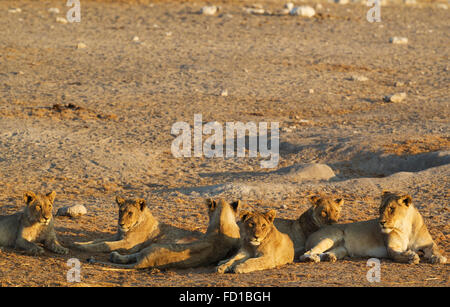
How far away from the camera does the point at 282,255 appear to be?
729cm

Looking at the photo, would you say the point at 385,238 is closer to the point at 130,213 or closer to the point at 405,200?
the point at 405,200

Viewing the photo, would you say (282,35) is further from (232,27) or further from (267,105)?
(267,105)

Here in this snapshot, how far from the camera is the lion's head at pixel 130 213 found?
7723 millimetres

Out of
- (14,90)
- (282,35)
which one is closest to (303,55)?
(282,35)

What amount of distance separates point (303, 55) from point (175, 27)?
4.14 m

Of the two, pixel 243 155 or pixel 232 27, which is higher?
pixel 232 27

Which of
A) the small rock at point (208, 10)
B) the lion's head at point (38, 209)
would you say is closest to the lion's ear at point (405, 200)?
the lion's head at point (38, 209)

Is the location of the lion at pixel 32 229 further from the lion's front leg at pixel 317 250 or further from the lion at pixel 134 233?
the lion's front leg at pixel 317 250

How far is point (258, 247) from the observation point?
23.6 ft

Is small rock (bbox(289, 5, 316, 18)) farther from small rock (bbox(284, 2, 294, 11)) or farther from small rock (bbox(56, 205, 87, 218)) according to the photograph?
small rock (bbox(56, 205, 87, 218))

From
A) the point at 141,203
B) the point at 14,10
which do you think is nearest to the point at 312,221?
the point at 141,203

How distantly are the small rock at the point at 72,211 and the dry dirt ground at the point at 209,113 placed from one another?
0.15 meters

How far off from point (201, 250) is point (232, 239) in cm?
36
